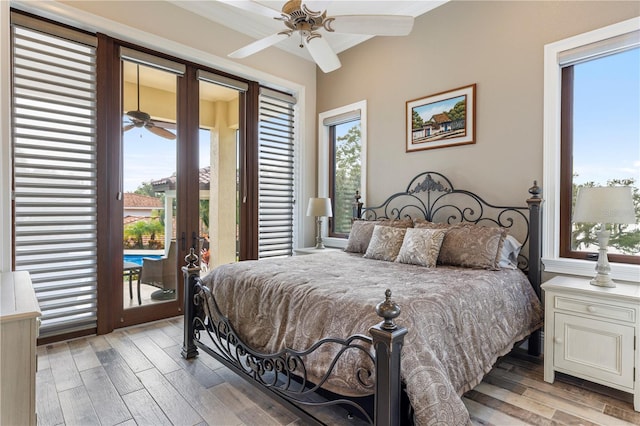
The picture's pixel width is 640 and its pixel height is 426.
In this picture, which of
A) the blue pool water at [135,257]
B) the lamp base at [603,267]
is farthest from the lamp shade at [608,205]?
the blue pool water at [135,257]

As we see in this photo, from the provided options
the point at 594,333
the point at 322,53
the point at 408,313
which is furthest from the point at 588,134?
the point at 408,313

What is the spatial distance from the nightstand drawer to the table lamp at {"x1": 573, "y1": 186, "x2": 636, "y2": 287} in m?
0.17

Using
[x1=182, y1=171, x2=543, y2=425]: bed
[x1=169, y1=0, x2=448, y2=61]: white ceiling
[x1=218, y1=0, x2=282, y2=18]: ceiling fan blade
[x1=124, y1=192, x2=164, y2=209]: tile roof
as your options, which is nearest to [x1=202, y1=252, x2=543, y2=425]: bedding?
[x1=182, y1=171, x2=543, y2=425]: bed

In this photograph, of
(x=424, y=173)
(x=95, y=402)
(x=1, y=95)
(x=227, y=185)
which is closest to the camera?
(x=95, y=402)

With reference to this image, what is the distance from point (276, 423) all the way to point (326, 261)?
1.31 metres

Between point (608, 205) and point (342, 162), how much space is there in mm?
3082

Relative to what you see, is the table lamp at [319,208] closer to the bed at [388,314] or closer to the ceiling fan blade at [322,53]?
the bed at [388,314]

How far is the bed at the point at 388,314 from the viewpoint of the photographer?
4.51 feet

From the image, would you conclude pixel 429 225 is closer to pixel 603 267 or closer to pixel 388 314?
pixel 603 267

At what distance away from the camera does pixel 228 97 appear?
4.11 meters

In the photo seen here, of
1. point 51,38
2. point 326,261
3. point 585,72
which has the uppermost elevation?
point 51,38

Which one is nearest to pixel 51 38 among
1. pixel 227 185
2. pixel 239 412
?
pixel 227 185

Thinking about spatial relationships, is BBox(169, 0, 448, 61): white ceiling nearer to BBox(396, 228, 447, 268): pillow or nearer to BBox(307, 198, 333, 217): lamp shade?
BBox(307, 198, 333, 217): lamp shade

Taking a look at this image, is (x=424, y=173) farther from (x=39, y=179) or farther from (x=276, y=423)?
(x=39, y=179)
